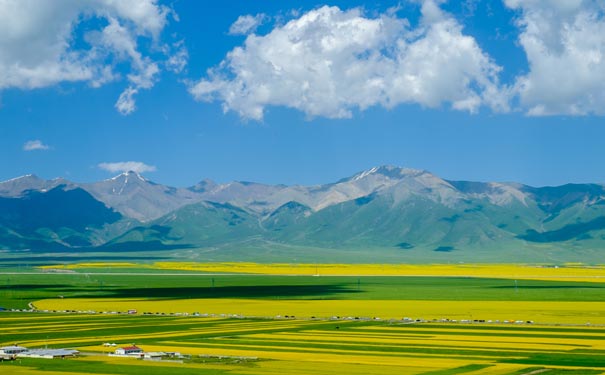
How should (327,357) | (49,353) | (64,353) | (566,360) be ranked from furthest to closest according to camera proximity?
1. (49,353)
2. (64,353)
3. (327,357)
4. (566,360)

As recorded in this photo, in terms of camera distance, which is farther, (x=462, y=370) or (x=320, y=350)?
(x=320, y=350)

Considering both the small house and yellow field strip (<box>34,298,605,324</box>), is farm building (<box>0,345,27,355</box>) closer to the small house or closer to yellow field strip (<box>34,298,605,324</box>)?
the small house

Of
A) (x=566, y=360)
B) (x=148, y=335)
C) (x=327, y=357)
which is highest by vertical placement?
(x=148, y=335)

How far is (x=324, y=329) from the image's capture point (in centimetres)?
11000

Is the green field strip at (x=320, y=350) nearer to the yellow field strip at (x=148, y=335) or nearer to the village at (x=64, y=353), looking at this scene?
the yellow field strip at (x=148, y=335)

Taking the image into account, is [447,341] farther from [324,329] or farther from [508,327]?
[324,329]

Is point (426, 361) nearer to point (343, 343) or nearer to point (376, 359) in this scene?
point (376, 359)

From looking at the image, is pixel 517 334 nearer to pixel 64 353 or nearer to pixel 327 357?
pixel 327 357

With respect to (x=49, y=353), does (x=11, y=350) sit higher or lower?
higher

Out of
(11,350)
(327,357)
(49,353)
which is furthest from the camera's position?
(11,350)

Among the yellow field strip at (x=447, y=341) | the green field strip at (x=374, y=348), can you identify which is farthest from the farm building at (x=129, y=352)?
the yellow field strip at (x=447, y=341)

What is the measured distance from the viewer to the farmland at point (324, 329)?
78.9 meters

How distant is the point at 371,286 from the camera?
19725 centimetres

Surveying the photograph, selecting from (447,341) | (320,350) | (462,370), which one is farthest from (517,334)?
(462,370)
